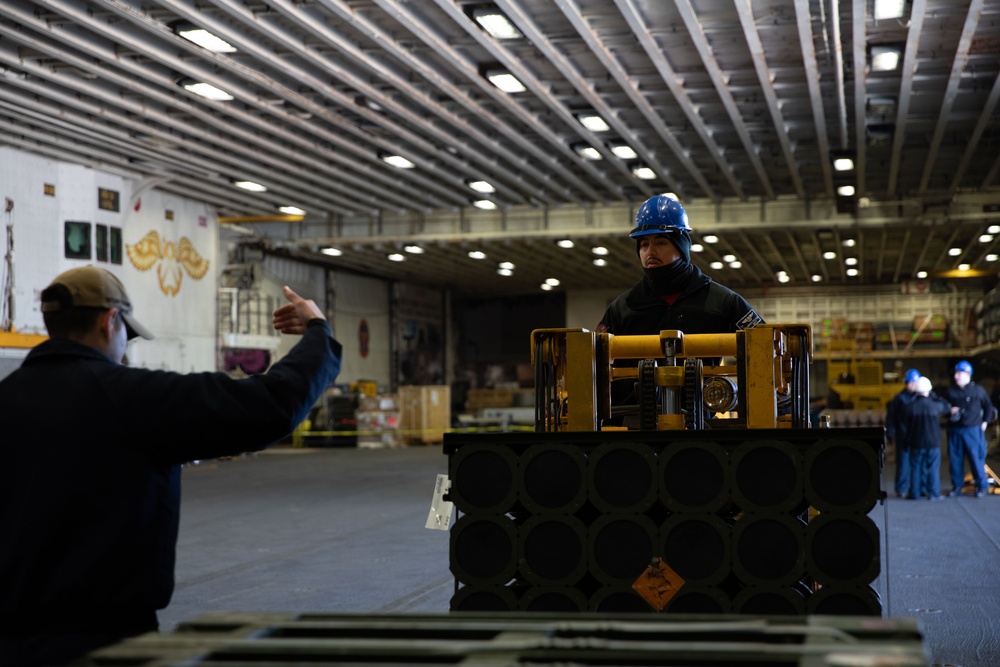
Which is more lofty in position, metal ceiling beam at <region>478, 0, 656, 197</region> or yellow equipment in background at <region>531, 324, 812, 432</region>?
metal ceiling beam at <region>478, 0, 656, 197</region>

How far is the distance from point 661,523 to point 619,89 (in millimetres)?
12437

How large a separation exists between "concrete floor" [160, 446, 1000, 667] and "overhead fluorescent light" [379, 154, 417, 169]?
572 centimetres

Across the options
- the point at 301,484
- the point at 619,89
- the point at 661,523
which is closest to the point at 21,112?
the point at 301,484

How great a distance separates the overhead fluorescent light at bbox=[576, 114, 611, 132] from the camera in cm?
1680

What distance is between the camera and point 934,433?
14.9 meters

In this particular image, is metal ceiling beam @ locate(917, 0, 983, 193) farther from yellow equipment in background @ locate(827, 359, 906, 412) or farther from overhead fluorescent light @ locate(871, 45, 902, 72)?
yellow equipment in background @ locate(827, 359, 906, 412)

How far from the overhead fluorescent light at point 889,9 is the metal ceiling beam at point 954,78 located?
702 mm

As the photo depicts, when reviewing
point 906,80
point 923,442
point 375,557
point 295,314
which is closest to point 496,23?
point 906,80

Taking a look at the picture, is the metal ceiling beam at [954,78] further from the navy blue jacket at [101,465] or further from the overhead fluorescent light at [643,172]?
the navy blue jacket at [101,465]

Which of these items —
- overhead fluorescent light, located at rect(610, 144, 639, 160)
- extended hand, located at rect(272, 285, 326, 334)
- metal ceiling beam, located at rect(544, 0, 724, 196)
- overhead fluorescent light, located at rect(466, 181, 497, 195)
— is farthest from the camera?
overhead fluorescent light, located at rect(466, 181, 497, 195)

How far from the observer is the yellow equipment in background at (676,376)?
4.82 metres

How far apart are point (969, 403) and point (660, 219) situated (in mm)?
11327

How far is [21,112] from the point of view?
53.4 feet

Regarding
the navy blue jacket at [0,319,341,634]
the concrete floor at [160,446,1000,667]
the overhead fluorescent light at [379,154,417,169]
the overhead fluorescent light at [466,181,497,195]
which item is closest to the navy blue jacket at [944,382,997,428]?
the concrete floor at [160,446,1000,667]
